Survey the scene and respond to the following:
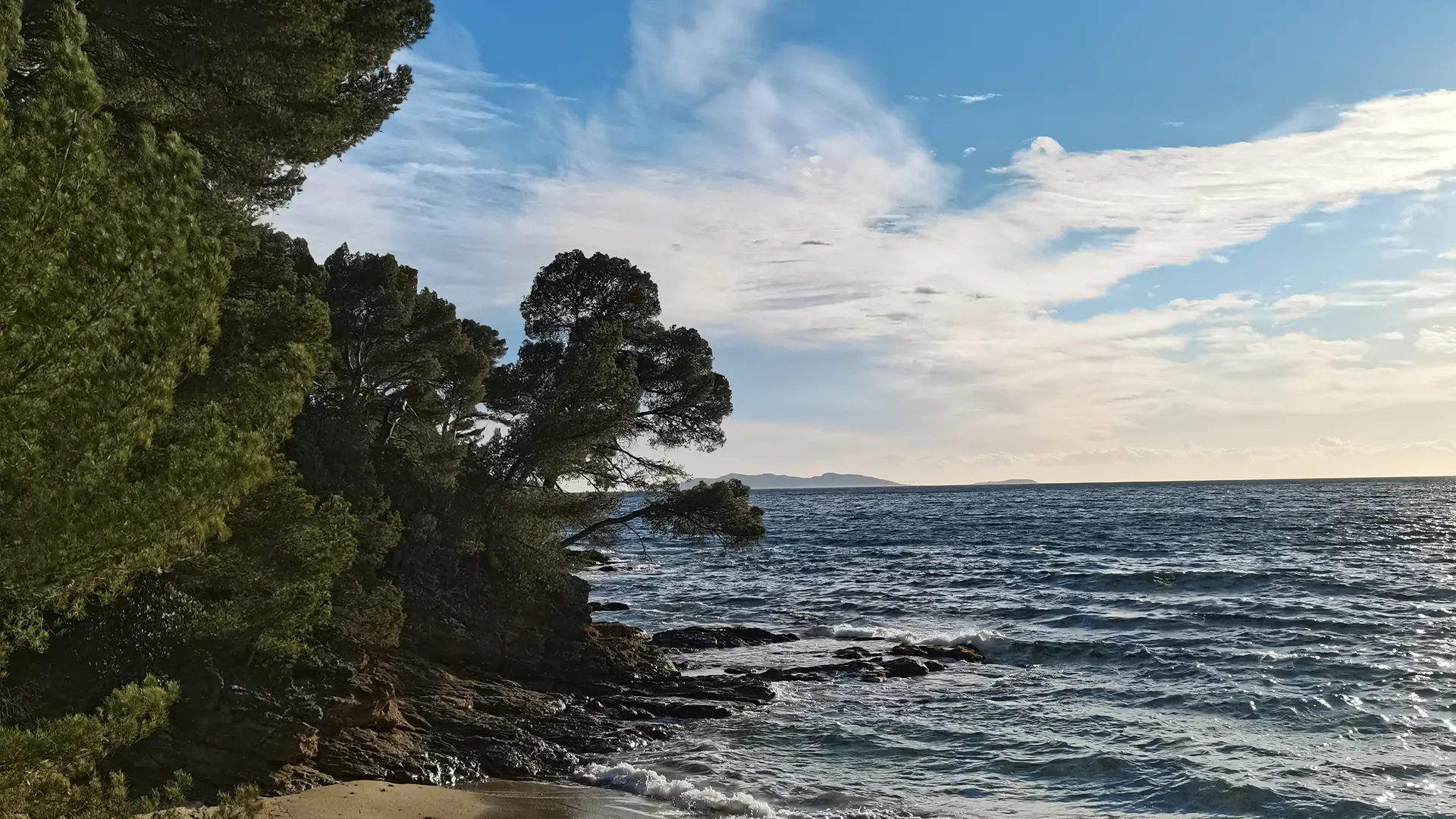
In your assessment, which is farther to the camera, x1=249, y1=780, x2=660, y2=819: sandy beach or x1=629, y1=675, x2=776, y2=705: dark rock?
x1=629, y1=675, x2=776, y2=705: dark rock

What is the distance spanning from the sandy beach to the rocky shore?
59 cm

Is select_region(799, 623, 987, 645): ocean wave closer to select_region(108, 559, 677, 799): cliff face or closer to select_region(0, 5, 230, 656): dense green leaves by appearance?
select_region(108, 559, 677, 799): cliff face

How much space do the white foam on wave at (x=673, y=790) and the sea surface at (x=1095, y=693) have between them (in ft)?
0.16

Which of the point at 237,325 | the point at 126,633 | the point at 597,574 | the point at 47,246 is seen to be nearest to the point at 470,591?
the point at 126,633

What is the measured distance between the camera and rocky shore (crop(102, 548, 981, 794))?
517 inches

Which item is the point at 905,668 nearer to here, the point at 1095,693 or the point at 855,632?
the point at 1095,693

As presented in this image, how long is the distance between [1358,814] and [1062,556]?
42400 mm

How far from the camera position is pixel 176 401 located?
31.3 feet

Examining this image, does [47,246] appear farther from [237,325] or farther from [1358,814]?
[1358,814]

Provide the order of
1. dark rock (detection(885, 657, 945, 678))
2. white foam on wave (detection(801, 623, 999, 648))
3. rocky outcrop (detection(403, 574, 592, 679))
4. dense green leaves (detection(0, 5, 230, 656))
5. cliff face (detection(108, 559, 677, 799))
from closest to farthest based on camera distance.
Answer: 1. dense green leaves (detection(0, 5, 230, 656))
2. cliff face (detection(108, 559, 677, 799))
3. rocky outcrop (detection(403, 574, 592, 679))
4. dark rock (detection(885, 657, 945, 678))
5. white foam on wave (detection(801, 623, 999, 648))

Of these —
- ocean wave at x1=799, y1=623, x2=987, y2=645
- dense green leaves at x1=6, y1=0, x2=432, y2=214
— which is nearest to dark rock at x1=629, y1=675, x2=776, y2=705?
ocean wave at x1=799, y1=623, x2=987, y2=645

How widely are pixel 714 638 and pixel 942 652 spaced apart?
742cm

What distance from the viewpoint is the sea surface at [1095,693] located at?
49.9ft

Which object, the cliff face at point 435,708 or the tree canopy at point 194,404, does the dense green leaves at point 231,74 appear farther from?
the cliff face at point 435,708
